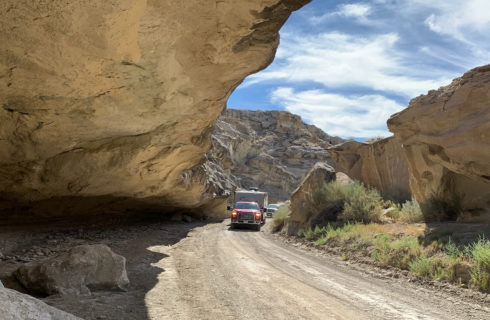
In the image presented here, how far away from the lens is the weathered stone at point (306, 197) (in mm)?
18188

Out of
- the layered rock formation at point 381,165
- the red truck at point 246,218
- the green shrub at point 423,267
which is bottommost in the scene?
the red truck at point 246,218

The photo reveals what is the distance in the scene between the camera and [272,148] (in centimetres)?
6694

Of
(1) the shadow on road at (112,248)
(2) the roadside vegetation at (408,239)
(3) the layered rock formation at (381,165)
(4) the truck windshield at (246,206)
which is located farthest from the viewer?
(4) the truck windshield at (246,206)

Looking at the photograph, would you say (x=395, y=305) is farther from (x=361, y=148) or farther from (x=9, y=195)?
(x=361, y=148)

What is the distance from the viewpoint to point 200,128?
38.0 ft

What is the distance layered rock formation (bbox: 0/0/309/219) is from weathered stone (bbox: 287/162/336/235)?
808cm

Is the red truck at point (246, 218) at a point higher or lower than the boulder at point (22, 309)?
lower

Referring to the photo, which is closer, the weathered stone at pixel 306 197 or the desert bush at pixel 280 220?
the weathered stone at pixel 306 197

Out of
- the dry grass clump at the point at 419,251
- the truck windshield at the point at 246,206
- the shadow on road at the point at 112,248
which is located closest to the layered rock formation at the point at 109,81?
the shadow on road at the point at 112,248

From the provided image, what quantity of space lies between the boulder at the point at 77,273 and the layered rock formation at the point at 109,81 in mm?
3260

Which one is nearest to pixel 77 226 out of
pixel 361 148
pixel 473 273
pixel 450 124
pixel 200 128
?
pixel 200 128

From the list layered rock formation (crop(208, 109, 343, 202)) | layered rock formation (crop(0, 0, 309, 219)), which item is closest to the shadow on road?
layered rock formation (crop(0, 0, 309, 219))

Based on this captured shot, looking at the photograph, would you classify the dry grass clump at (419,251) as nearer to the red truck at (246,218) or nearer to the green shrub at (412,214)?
the green shrub at (412,214)

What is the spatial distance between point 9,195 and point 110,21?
347 inches
